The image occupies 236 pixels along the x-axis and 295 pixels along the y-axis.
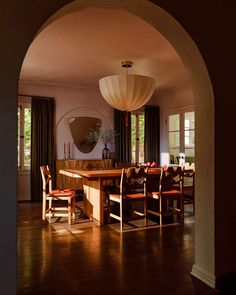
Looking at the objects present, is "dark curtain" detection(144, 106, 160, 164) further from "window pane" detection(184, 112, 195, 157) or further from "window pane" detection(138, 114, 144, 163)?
"window pane" detection(184, 112, 195, 157)

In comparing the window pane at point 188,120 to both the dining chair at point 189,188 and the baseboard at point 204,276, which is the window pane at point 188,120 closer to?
the dining chair at point 189,188

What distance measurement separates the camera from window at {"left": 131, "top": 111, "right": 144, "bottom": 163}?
24.8 ft

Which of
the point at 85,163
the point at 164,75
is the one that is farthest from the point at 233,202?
the point at 85,163

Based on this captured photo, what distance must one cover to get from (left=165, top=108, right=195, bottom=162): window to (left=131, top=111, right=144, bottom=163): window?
0.67 meters

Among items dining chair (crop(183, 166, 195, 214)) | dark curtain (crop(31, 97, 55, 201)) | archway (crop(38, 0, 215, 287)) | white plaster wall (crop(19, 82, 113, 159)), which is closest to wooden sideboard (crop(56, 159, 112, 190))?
dark curtain (crop(31, 97, 55, 201))

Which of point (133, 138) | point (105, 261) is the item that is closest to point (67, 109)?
point (133, 138)

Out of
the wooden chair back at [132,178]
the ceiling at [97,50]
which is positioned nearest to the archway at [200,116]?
the ceiling at [97,50]

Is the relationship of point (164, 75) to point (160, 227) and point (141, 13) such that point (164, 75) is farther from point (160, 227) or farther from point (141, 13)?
point (141, 13)

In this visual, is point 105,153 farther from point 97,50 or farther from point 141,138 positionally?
point 97,50

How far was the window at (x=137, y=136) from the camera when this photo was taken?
24.8 ft

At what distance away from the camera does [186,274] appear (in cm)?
262

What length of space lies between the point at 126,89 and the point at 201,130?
191 cm

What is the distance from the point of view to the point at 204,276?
2467 millimetres

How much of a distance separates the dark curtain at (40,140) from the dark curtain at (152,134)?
253 cm
